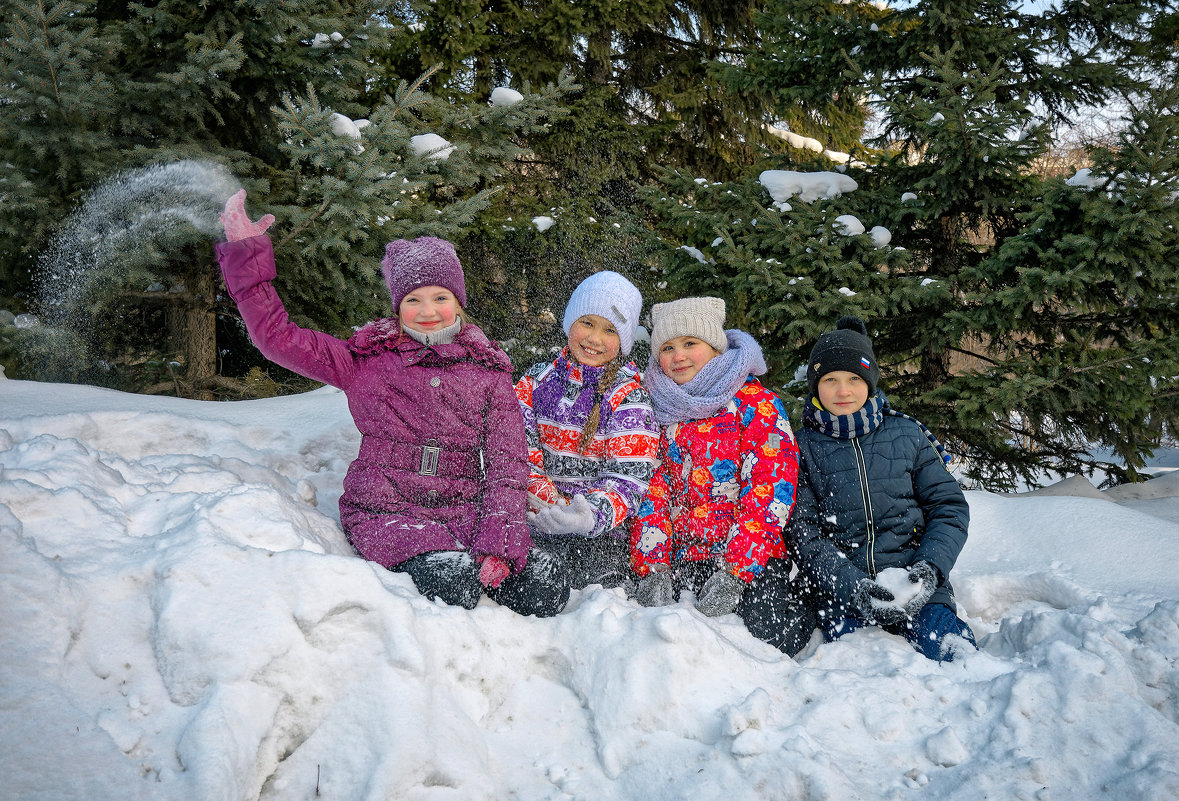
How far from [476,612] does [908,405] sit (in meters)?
4.19

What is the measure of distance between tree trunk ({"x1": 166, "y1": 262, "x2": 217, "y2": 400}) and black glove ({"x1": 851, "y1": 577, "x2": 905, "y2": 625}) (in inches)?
208

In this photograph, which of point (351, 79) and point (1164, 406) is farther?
point (351, 79)

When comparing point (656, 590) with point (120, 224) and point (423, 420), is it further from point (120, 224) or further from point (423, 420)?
point (120, 224)

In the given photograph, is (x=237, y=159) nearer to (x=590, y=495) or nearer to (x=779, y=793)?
(x=590, y=495)

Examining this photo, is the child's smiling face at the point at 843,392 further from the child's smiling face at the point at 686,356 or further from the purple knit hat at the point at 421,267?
the purple knit hat at the point at 421,267

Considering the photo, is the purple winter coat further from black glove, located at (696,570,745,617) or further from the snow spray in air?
the snow spray in air

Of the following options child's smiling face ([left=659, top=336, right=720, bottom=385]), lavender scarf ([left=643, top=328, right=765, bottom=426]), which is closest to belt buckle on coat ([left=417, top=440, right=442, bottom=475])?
lavender scarf ([left=643, top=328, right=765, bottom=426])

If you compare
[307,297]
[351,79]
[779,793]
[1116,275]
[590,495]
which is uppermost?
[351,79]

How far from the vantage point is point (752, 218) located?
18.6 ft

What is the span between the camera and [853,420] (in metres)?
3.14

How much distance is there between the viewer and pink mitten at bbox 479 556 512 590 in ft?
8.76

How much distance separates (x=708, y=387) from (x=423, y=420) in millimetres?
1307

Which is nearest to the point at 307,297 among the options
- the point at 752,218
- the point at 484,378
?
the point at 484,378

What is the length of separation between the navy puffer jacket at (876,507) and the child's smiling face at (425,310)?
1.80m
